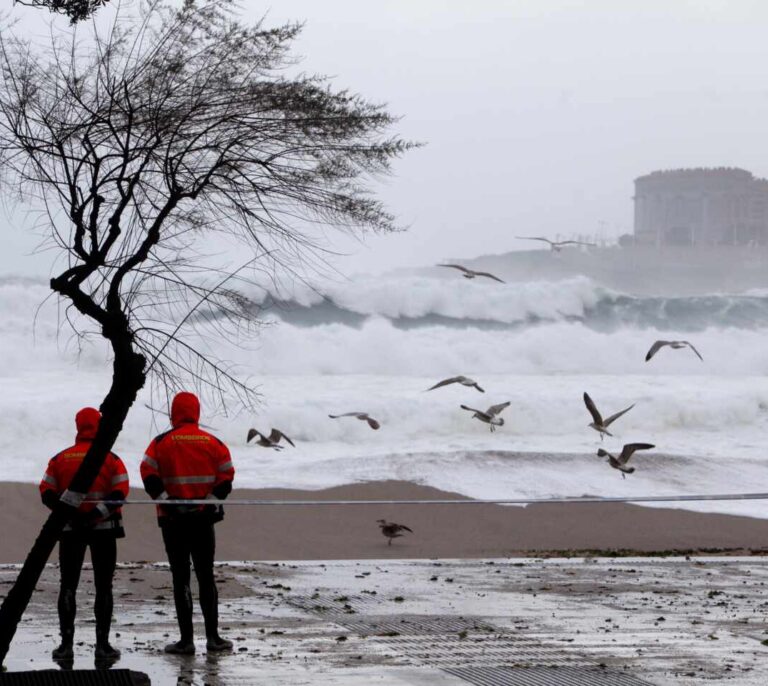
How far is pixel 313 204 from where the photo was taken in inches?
313

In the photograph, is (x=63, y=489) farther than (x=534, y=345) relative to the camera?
No

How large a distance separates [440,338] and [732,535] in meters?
30.5

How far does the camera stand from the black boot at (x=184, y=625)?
27.2ft

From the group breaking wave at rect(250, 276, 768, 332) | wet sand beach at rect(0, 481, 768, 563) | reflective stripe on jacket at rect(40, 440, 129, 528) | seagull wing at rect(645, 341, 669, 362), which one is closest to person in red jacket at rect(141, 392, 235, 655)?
reflective stripe on jacket at rect(40, 440, 129, 528)

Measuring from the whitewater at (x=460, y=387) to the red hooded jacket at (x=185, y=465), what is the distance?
0.62 m

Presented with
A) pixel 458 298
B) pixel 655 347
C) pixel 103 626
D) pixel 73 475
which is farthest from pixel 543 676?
pixel 458 298

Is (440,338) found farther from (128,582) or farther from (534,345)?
(128,582)

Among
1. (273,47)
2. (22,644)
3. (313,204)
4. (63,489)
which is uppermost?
(273,47)

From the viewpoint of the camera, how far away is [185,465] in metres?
8.38

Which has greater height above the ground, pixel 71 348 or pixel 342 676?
pixel 71 348

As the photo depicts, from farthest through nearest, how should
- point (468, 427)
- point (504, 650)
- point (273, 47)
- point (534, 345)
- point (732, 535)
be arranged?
point (534, 345)
point (468, 427)
point (732, 535)
point (504, 650)
point (273, 47)

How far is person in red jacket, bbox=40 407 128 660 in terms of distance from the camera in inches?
322

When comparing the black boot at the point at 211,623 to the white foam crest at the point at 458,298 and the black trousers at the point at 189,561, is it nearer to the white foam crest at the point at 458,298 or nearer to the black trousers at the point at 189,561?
the black trousers at the point at 189,561

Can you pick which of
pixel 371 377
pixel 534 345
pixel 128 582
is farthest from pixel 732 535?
pixel 534 345
